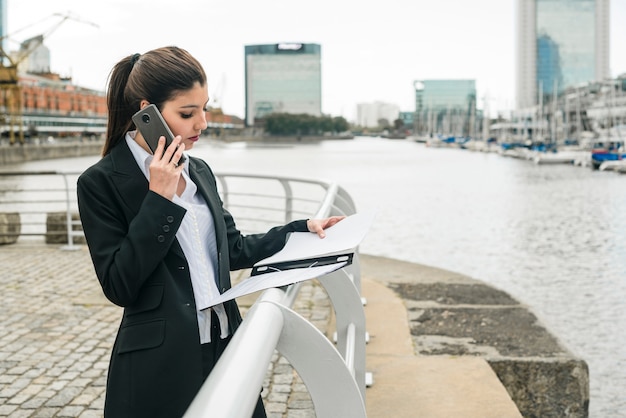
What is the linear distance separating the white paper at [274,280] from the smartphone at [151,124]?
0.40 meters

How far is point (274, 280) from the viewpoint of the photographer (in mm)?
1963

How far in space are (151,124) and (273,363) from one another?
11.6 ft

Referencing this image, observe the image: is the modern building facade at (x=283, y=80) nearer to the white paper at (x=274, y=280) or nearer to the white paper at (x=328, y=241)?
the white paper at (x=328, y=241)

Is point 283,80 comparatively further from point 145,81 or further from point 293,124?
point 145,81

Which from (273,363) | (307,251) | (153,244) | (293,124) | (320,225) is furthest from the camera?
(293,124)

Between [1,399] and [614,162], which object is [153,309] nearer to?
[1,399]

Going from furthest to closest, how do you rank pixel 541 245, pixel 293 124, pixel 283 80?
pixel 283 80
pixel 293 124
pixel 541 245

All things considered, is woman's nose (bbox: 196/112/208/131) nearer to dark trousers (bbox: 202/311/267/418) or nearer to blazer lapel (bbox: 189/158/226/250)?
blazer lapel (bbox: 189/158/226/250)

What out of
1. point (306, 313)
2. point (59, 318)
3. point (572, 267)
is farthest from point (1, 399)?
point (572, 267)

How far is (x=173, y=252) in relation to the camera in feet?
6.68

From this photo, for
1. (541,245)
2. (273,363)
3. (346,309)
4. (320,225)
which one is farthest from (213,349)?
(541,245)

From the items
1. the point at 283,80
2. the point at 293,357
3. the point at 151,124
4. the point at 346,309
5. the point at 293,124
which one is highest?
the point at 283,80

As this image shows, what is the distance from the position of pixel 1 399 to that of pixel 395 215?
23.7m

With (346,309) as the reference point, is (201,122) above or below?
above
